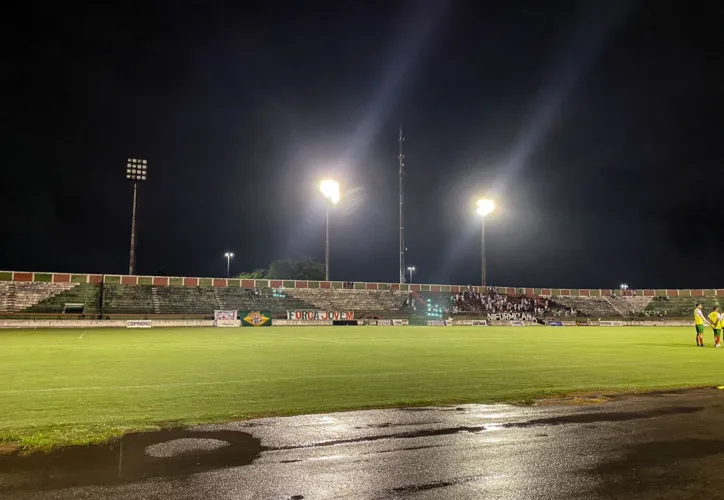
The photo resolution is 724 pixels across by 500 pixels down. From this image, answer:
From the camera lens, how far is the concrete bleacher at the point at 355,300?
58.1 metres

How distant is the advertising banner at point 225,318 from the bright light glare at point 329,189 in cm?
1382

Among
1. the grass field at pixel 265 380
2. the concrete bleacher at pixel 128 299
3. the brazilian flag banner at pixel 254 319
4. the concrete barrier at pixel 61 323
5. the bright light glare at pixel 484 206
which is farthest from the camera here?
the bright light glare at pixel 484 206

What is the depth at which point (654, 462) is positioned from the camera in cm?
600

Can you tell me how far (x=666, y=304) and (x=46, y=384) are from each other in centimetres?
7762

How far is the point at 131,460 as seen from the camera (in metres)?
5.94

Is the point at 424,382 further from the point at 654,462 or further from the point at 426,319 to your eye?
the point at 426,319

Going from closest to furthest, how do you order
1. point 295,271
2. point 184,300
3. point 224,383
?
point 224,383 < point 184,300 < point 295,271

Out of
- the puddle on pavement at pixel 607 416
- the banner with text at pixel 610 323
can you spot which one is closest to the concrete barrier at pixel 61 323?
the puddle on pavement at pixel 607 416

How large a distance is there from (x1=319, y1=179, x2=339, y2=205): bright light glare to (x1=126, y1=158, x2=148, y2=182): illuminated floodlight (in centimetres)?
1840

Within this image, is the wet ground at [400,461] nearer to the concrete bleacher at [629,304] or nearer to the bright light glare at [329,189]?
the bright light glare at [329,189]

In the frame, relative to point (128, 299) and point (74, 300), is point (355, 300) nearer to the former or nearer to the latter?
point (128, 299)

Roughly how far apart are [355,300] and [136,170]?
2821 cm

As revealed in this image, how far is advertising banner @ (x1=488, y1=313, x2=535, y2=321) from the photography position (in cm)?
5578

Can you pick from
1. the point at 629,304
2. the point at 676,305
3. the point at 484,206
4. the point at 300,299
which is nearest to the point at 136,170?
the point at 300,299
